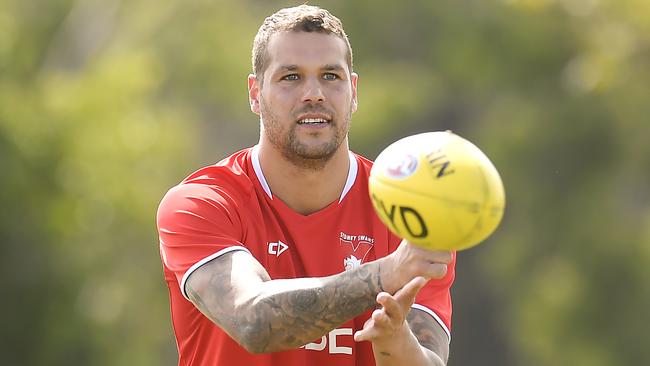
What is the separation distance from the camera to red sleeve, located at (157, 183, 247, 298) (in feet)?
24.6

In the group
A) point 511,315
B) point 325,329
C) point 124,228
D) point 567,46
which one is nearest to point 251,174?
point 325,329

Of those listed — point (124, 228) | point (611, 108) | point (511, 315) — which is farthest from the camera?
point (511, 315)

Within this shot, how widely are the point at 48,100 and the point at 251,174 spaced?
13257 millimetres

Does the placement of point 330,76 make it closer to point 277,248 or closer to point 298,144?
point 298,144

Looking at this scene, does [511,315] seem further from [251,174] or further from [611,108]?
[251,174]

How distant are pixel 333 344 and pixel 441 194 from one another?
1692 mm

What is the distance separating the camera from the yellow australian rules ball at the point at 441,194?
643cm

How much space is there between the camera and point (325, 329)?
6.91 metres

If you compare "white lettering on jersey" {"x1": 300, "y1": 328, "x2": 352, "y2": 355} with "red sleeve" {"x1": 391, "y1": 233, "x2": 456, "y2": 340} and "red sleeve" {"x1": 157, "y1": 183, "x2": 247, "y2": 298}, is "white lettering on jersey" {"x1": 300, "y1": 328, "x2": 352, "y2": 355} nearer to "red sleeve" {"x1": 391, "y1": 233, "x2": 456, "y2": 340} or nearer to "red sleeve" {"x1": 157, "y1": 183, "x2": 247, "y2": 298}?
"red sleeve" {"x1": 391, "y1": 233, "x2": 456, "y2": 340}

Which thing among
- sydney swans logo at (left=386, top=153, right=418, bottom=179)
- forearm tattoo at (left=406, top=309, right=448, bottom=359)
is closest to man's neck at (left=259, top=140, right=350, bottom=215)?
forearm tattoo at (left=406, top=309, right=448, bottom=359)

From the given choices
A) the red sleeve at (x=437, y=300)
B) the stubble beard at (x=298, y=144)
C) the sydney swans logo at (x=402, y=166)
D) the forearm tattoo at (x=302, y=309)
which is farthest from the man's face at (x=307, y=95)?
the sydney swans logo at (x=402, y=166)

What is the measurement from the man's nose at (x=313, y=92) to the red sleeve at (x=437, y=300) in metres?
0.88

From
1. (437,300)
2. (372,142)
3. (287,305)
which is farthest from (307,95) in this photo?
(372,142)

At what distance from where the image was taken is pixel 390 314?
6.75 metres
